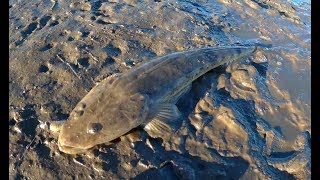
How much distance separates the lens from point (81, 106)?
4.69 m

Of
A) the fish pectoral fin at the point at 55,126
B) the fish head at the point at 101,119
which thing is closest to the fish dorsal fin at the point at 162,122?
the fish head at the point at 101,119

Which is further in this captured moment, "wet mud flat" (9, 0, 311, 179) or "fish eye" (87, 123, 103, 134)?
"wet mud flat" (9, 0, 311, 179)

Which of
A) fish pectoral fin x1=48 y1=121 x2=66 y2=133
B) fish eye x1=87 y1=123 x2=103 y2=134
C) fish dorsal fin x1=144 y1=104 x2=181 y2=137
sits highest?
fish eye x1=87 y1=123 x2=103 y2=134

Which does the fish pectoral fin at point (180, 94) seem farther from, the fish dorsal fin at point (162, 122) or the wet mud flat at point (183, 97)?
the fish dorsal fin at point (162, 122)

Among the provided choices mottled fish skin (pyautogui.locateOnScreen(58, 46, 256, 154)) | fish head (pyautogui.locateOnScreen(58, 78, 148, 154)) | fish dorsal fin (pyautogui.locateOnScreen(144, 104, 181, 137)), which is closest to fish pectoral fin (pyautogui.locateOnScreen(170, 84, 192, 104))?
mottled fish skin (pyautogui.locateOnScreen(58, 46, 256, 154))

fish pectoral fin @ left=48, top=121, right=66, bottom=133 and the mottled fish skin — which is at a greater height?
the mottled fish skin

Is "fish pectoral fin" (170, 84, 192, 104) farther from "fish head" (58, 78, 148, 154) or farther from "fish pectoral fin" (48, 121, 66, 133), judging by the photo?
"fish pectoral fin" (48, 121, 66, 133)

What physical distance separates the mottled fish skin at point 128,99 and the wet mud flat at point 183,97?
0.23m

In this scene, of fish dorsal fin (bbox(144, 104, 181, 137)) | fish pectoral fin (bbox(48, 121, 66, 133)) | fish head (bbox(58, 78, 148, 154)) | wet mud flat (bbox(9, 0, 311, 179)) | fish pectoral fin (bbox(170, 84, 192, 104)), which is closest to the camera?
→ fish head (bbox(58, 78, 148, 154))

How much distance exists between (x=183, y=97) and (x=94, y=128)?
1.63 metres

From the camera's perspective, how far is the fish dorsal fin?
4.89 meters

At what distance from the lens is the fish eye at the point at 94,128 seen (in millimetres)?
4438

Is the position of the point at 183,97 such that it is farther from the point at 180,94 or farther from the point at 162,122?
the point at 162,122

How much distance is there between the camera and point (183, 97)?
17.9 feet
